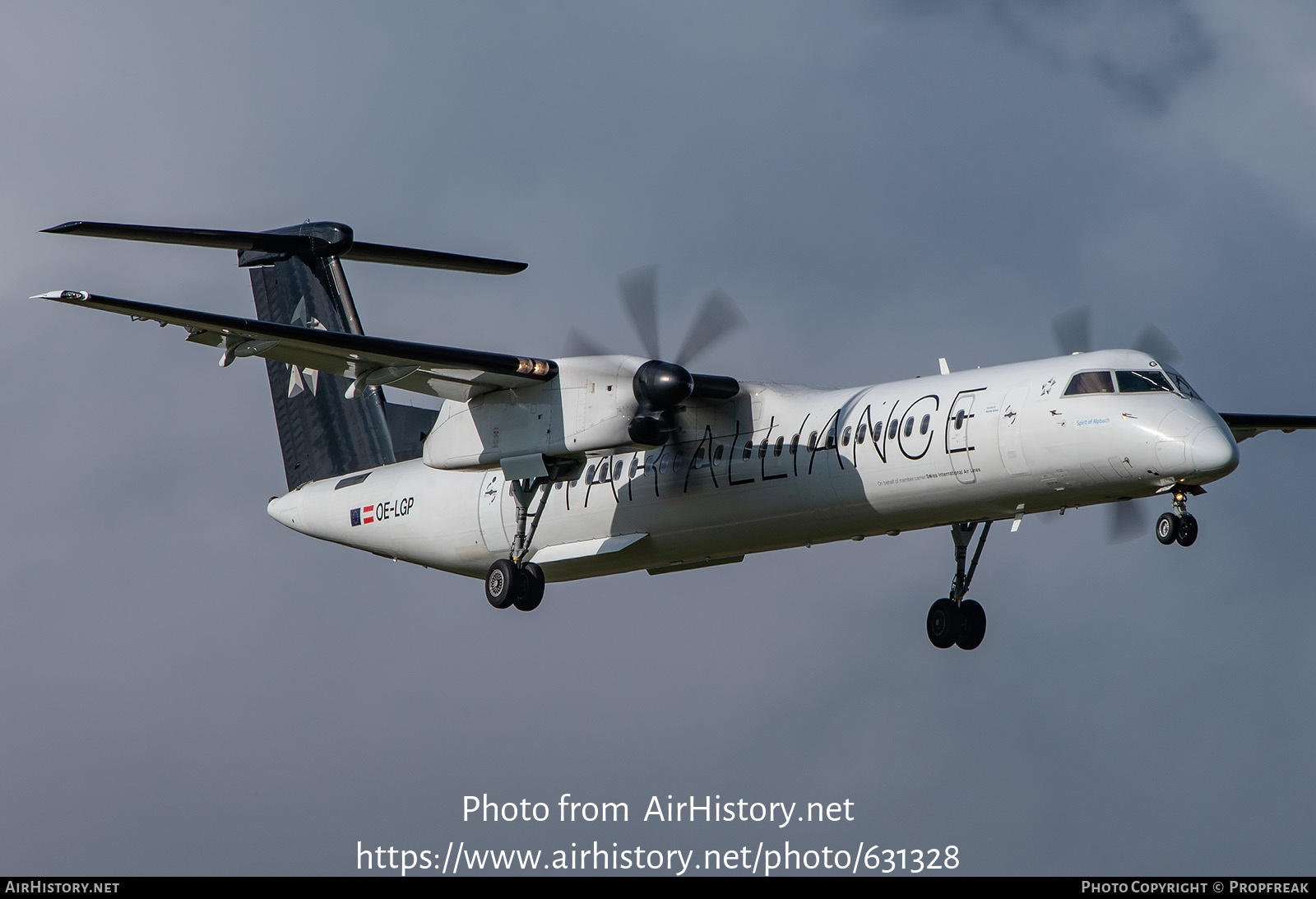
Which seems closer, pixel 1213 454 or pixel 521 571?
pixel 1213 454

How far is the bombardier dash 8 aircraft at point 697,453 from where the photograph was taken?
56.0ft

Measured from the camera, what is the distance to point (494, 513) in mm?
21812

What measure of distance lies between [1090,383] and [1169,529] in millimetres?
1689

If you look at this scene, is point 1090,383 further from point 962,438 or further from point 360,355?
point 360,355

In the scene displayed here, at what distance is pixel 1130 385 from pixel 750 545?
516 cm

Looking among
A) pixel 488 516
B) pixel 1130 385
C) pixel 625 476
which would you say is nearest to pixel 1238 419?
pixel 1130 385

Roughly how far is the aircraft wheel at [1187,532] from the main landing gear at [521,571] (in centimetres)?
750

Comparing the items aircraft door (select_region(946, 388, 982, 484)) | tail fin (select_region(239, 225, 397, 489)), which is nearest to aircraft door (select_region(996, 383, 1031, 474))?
aircraft door (select_region(946, 388, 982, 484))

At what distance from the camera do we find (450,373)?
20125 millimetres

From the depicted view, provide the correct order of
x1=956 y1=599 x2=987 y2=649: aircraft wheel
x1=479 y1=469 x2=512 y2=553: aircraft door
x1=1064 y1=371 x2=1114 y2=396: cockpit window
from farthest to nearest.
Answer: x1=479 y1=469 x2=512 y2=553: aircraft door
x1=956 y1=599 x2=987 y2=649: aircraft wheel
x1=1064 y1=371 x2=1114 y2=396: cockpit window

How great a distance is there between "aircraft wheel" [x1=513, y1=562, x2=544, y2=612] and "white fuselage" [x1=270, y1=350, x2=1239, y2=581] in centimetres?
54

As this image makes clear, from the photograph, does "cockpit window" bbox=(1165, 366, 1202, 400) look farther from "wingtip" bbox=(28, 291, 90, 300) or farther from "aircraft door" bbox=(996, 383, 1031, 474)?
"wingtip" bbox=(28, 291, 90, 300)

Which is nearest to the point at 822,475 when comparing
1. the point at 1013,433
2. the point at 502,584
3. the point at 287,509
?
the point at 1013,433

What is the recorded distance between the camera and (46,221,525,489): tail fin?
80.0 feet
